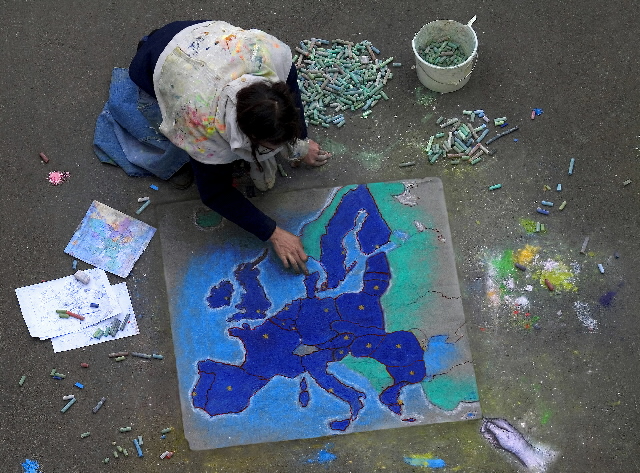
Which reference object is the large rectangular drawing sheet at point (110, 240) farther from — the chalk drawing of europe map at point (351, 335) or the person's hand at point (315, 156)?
the person's hand at point (315, 156)

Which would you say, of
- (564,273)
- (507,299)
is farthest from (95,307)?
(564,273)

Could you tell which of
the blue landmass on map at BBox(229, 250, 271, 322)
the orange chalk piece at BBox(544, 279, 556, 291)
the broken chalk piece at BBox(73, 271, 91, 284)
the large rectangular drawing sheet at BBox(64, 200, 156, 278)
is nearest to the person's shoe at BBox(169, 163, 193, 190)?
the large rectangular drawing sheet at BBox(64, 200, 156, 278)

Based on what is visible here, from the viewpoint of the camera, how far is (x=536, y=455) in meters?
4.21

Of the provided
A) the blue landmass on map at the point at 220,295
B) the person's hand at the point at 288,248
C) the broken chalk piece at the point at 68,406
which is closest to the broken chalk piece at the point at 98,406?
the broken chalk piece at the point at 68,406

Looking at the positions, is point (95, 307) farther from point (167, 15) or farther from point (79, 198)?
point (167, 15)

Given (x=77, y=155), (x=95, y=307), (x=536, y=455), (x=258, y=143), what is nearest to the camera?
(x=258, y=143)

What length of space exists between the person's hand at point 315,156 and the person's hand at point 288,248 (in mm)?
518

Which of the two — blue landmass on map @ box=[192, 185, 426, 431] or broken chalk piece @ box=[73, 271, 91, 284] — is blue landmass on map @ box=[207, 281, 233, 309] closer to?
blue landmass on map @ box=[192, 185, 426, 431]

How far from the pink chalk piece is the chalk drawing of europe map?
4.05 feet

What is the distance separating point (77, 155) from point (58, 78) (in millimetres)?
599

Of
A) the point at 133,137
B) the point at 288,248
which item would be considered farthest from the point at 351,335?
the point at 133,137

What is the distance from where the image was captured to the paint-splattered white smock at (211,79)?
3518mm

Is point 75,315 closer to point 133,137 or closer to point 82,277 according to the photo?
point 82,277

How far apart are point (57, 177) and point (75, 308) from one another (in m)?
0.88
